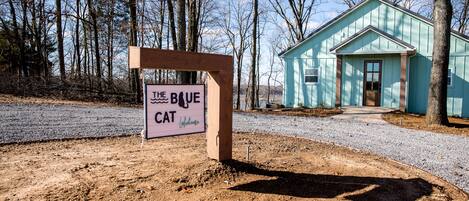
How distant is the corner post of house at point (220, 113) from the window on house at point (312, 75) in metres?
12.1

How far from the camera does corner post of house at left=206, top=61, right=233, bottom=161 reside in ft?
14.7

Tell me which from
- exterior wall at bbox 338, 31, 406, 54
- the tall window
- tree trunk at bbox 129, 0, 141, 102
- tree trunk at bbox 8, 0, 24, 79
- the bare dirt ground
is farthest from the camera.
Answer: tree trunk at bbox 8, 0, 24, 79

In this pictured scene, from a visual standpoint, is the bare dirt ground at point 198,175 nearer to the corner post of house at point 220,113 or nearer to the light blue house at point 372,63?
the corner post of house at point 220,113

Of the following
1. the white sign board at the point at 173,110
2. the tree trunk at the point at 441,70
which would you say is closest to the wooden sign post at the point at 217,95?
the white sign board at the point at 173,110

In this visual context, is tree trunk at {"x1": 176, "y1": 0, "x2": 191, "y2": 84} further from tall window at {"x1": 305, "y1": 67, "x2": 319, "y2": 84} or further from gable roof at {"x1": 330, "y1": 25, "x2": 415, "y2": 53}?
gable roof at {"x1": 330, "y1": 25, "x2": 415, "y2": 53}

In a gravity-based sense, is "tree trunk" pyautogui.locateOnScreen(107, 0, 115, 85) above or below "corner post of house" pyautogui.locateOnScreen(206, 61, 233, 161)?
above

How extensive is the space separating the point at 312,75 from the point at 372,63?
8.89ft

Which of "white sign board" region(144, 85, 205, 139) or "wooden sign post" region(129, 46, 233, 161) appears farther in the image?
"wooden sign post" region(129, 46, 233, 161)

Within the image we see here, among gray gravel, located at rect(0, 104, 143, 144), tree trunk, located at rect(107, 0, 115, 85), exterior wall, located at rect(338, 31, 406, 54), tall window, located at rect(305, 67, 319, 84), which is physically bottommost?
gray gravel, located at rect(0, 104, 143, 144)

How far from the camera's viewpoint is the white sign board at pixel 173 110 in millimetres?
3965

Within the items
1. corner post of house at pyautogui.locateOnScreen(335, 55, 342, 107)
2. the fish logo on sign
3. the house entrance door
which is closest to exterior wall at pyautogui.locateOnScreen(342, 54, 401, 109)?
the house entrance door

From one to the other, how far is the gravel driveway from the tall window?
5.34 metres

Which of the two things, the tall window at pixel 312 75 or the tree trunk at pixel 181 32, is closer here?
the tree trunk at pixel 181 32

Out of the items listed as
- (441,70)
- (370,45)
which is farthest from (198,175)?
(370,45)
